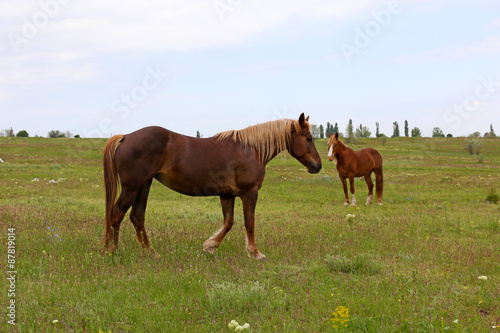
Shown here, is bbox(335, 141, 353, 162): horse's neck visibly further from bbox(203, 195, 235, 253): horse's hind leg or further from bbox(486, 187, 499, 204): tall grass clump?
bbox(203, 195, 235, 253): horse's hind leg

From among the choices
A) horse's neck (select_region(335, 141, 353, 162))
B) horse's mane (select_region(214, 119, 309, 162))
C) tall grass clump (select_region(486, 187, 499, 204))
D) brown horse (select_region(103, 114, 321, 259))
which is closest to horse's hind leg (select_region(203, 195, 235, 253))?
brown horse (select_region(103, 114, 321, 259))

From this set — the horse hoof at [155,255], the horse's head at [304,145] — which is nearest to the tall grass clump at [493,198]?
the horse's head at [304,145]

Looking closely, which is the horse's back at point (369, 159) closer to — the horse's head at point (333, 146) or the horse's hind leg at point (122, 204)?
the horse's head at point (333, 146)

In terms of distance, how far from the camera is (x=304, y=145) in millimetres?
7754

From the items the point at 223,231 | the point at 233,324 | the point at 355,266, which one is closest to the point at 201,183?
the point at 223,231

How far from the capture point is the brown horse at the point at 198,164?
22.2 ft

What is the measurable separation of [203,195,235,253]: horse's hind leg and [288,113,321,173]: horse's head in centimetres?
171

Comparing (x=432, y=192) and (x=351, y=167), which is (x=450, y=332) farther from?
(x=432, y=192)

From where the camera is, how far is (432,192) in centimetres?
1881

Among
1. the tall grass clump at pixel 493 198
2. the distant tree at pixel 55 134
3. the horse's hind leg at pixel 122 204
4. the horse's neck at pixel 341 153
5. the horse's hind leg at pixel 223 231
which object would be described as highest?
the distant tree at pixel 55 134

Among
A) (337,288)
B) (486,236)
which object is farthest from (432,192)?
(337,288)

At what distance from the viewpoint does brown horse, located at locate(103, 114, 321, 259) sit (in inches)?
266

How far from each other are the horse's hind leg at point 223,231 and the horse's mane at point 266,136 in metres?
1.14

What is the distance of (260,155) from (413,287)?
3.62m
